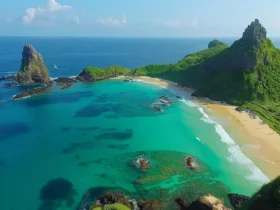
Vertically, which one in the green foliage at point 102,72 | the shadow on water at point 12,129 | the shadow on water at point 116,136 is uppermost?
the green foliage at point 102,72

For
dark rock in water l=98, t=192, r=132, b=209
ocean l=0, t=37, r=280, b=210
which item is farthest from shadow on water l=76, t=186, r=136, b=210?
dark rock in water l=98, t=192, r=132, b=209

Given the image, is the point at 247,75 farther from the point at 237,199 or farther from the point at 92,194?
the point at 92,194

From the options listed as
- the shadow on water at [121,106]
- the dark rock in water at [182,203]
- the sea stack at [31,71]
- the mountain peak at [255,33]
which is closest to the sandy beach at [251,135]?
the dark rock in water at [182,203]

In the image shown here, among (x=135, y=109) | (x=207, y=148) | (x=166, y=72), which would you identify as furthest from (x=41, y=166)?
(x=166, y=72)

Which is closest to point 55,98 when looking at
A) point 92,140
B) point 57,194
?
point 92,140

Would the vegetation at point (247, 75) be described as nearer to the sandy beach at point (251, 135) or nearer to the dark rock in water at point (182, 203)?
the sandy beach at point (251, 135)

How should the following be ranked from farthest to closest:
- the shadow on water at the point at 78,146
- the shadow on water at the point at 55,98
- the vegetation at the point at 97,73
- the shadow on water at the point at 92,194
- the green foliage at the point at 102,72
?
1. the green foliage at the point at 102,72
2. the vegetation at the point at 97,73
3. the shadow on water at the point at 55,98
4. the shadow on water at the point at 78,146
5. the shadow on water at the point at 92,194
